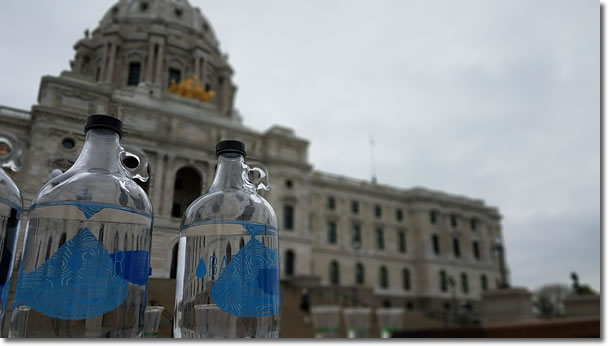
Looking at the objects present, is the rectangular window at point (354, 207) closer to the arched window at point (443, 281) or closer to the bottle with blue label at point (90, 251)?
the arched window at point (443, 281)

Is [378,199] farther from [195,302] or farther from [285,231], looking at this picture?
[195,302]

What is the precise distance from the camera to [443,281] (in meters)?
39.1

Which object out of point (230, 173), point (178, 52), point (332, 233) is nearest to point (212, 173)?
point (230, 173)

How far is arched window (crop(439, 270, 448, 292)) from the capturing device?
38781 millimetres

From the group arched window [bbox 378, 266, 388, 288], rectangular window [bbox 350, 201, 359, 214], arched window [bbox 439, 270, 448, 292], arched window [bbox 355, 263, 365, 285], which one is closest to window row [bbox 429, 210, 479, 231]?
arched window [bbox 439, 270, 448, 292]

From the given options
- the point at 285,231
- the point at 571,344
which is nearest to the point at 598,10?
the point at 571,344

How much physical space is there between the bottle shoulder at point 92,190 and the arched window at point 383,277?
1447 inches

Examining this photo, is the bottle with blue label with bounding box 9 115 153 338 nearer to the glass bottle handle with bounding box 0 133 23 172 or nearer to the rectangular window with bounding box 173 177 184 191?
the glass bottle handle with bounding box 0 133 23 172

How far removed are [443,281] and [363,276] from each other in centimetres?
811

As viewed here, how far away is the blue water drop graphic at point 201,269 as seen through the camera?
195 cm

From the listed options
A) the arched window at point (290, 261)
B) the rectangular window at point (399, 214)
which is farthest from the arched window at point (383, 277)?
the arched window at point (290, 261)

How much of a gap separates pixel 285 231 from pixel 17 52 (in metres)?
25.7

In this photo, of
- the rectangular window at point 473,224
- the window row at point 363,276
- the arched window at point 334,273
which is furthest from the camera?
the rectangular window at point 473,224

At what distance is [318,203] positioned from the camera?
35562 millimetres
